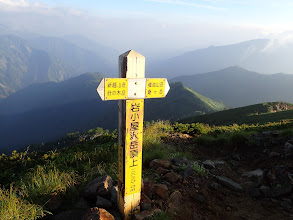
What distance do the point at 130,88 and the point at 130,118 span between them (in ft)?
1.49

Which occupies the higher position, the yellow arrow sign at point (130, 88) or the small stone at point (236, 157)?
the yellow arrow sign at point (130, 88)

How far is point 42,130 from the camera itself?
17950 centimetres

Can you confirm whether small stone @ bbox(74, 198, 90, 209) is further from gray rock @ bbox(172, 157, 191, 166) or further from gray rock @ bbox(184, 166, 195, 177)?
gray rock @ bbox(172, 157, 191, 166)

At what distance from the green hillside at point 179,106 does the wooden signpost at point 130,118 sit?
10144 centimetres

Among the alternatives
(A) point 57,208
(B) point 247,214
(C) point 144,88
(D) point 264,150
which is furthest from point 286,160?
(A) point 57,208

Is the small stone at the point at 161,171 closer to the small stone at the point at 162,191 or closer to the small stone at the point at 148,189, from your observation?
the small stone at the point at 162,191

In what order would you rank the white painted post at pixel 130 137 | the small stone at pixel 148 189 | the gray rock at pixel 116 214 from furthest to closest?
the small stone at pixel 148 189 < the gray rock at pixel 116 214 < the white painted post at pixel 130 137

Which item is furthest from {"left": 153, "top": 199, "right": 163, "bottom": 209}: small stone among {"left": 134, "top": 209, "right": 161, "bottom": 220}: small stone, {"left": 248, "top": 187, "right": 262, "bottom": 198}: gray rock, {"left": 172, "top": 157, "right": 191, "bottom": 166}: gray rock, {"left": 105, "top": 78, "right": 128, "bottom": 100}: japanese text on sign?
{"left": 248, "top": 187, "right": 262, "bottom": 198}: gray rock

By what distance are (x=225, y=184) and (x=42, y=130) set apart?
19869 centimetres

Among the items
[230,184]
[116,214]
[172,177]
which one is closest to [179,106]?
[230,184]

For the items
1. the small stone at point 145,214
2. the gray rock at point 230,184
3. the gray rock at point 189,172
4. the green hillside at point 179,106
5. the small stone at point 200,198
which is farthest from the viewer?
the green hillside at point 179,106

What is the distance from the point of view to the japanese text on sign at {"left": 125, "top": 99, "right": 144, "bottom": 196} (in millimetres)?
3102

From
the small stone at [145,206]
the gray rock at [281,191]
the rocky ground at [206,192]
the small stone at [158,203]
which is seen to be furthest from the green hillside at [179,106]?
the small stone at [145,206]

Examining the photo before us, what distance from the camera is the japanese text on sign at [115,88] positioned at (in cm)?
275
